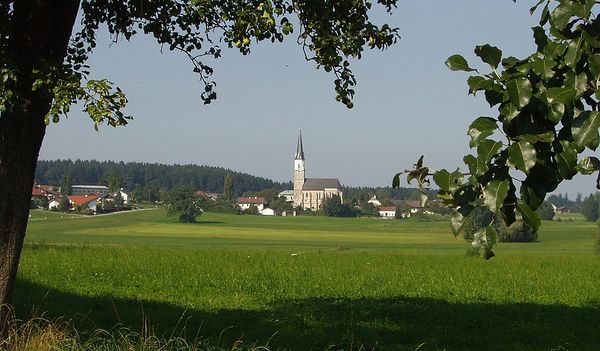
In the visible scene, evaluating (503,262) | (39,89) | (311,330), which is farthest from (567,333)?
(503,262)

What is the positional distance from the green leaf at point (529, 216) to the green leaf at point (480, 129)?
0.32 m

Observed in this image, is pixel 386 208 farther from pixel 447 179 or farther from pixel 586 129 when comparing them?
pixel 586 129

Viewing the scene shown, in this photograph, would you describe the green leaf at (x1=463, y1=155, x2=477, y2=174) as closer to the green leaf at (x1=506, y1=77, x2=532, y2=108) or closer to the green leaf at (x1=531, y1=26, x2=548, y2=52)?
the green leaf at (x1=506, y1=77, x2=532, y2=108)

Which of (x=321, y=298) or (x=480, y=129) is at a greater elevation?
(x=480, y=129)

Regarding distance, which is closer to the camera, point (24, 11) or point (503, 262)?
point (24, 11)

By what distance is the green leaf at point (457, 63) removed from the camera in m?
3.29

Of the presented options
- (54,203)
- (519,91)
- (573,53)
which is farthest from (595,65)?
(54,203)

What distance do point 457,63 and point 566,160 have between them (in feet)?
2.00

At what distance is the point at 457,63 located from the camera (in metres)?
3.30

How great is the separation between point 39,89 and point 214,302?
8.38 m

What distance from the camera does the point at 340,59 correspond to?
374 inches

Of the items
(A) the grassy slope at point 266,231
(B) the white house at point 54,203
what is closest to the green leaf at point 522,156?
(A) the grassy slope at point 266,231

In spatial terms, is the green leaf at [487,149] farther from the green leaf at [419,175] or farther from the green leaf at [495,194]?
the green leaf at [419,175]

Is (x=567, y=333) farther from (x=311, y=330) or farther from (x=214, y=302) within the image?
(x=214, y=302)
